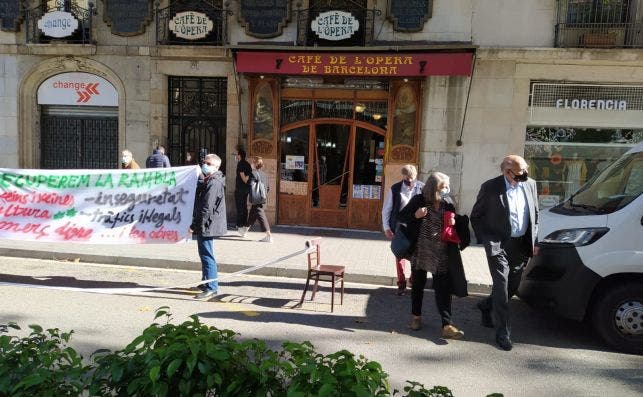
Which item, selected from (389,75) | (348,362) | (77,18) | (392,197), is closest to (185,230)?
(392,197)

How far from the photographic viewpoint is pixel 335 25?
12.2 metres

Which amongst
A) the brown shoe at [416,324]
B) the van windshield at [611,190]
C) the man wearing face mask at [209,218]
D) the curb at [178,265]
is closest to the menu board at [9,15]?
the curb at [178,265]

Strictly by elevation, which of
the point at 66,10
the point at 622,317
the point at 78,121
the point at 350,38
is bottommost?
the point at 622,317

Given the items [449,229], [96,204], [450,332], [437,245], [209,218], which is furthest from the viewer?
[96,204]

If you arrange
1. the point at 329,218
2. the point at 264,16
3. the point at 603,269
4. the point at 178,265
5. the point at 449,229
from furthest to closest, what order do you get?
the point at 329,218
the point at 264,16
the point at 178,265
the point at 449,229
the point at 603,269

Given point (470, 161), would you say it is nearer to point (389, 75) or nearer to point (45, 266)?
point (389, 75)

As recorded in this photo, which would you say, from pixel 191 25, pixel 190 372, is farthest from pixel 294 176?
pixel 190 372

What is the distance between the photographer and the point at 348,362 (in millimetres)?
2072

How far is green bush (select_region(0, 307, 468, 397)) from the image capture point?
1965mm

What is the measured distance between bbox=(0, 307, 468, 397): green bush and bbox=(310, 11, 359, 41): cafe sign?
35.7 feet

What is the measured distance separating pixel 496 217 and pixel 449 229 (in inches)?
18.7

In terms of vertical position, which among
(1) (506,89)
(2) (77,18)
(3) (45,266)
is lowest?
(3) (45,266)

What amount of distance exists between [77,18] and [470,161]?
10449 millimetres

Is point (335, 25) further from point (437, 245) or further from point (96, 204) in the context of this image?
point (437, 245)
